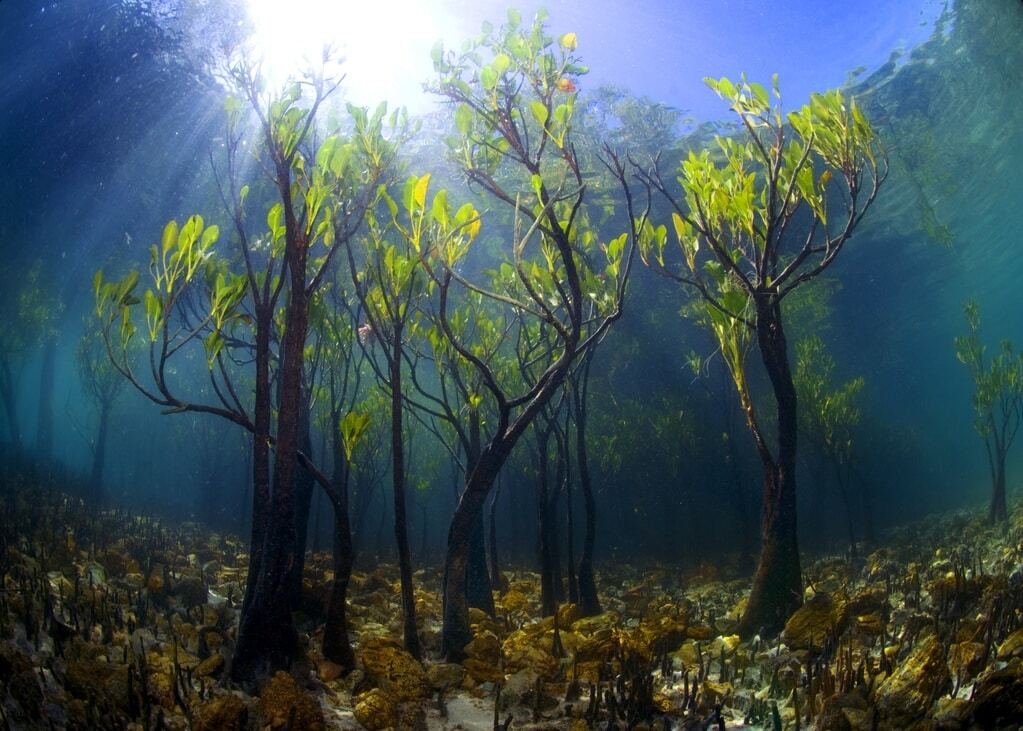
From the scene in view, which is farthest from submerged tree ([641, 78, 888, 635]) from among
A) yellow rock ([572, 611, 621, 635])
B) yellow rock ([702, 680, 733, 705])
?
yellow rock ([702, 680, 733, 705])

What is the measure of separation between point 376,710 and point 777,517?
13.9 feet

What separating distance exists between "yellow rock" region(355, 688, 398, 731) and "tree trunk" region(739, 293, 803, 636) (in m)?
3.53

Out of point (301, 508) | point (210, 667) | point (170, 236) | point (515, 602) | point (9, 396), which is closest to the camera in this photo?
point (210, 667)

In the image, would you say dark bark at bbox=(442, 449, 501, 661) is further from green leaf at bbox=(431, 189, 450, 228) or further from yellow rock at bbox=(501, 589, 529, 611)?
yellow rock at bbox=(501, 589, 529, 611)

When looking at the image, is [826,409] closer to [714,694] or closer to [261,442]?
[714,694]

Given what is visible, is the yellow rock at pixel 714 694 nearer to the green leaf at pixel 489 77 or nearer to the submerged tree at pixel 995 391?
the green leaf at pixel 489 77

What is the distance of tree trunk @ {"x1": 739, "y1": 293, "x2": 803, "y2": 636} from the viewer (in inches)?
214

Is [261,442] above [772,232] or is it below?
below

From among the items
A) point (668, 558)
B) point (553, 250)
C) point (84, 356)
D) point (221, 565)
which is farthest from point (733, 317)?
point (84, 356)

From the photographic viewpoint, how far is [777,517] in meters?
5.70

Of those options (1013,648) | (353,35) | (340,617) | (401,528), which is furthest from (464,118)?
(1013,648)

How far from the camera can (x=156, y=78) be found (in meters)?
11.2

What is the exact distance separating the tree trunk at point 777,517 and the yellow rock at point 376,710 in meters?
3.53

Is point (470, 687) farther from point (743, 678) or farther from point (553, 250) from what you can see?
point (553, 250)
